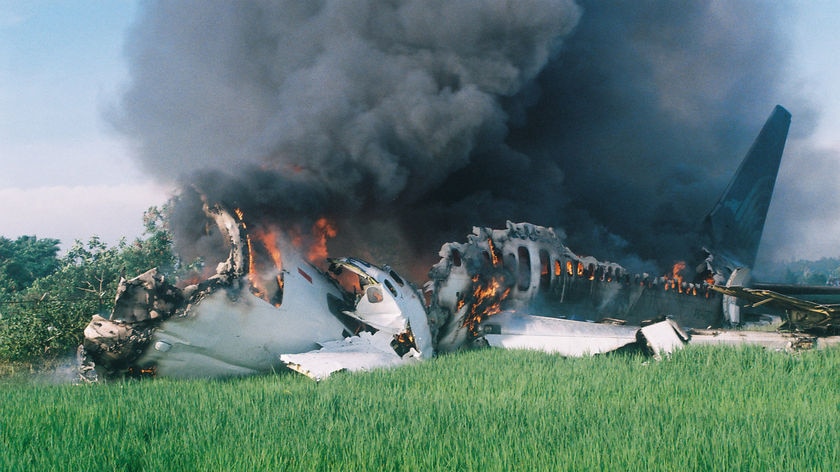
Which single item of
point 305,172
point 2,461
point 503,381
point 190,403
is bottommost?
point 2,461

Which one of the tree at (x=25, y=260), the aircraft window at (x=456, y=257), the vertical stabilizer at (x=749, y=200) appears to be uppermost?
the vertical stabilizer at (x=749, y=200)

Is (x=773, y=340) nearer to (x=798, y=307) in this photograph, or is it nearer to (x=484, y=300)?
(x=798, y=307)

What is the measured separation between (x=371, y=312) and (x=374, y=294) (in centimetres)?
41

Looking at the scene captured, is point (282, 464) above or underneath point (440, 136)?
underneath

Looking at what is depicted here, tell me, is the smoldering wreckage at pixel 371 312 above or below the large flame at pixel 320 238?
below

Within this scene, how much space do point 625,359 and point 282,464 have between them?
10161 mm

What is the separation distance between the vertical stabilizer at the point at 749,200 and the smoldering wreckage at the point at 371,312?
37.8ft

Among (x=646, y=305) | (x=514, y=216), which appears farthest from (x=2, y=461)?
(x=514, y=216)

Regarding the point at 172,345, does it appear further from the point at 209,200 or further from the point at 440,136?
the point at 440,136

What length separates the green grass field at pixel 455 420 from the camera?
7254mm

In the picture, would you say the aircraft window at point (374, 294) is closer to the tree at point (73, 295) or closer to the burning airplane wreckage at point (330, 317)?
the burning airplane wreckage at point (330, 317)

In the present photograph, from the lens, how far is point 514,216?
27.4 meters

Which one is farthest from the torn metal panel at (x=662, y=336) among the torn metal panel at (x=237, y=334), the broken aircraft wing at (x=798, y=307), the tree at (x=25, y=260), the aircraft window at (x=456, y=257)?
the tree at (x=25, y=260)


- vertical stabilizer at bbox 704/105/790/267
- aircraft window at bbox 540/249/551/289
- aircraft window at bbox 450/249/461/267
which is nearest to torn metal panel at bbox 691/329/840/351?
aircraft window at bbox 540/249/551/289
